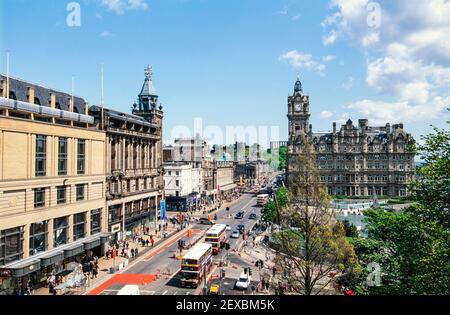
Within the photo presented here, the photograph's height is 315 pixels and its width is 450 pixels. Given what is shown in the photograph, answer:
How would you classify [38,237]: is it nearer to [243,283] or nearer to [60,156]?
[60,156]

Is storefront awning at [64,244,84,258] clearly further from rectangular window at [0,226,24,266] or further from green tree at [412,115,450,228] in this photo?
green tree at [412,115,450,228]

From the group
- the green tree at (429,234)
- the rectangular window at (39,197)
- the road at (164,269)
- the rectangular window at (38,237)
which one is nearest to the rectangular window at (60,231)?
the rectangular window at (38,237)

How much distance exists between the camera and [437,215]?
1877cm

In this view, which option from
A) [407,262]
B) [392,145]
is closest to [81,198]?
[407,262]

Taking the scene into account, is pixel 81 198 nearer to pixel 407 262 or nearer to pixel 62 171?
pixel 62 171

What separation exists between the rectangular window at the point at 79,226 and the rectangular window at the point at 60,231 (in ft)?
5.97

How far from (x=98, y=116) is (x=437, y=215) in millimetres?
46408

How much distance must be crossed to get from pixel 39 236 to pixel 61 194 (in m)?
5.78

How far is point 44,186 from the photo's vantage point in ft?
127

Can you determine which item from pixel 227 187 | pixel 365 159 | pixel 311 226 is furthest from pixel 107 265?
pixel 227 187

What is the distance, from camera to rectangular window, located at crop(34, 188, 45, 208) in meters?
37.6

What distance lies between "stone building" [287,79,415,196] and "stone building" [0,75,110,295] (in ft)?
234

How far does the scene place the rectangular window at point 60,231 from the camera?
4025 centimetres

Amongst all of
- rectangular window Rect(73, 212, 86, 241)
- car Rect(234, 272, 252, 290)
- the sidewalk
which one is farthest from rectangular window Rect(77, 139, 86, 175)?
car Rect(234, 272, 252, 290)
